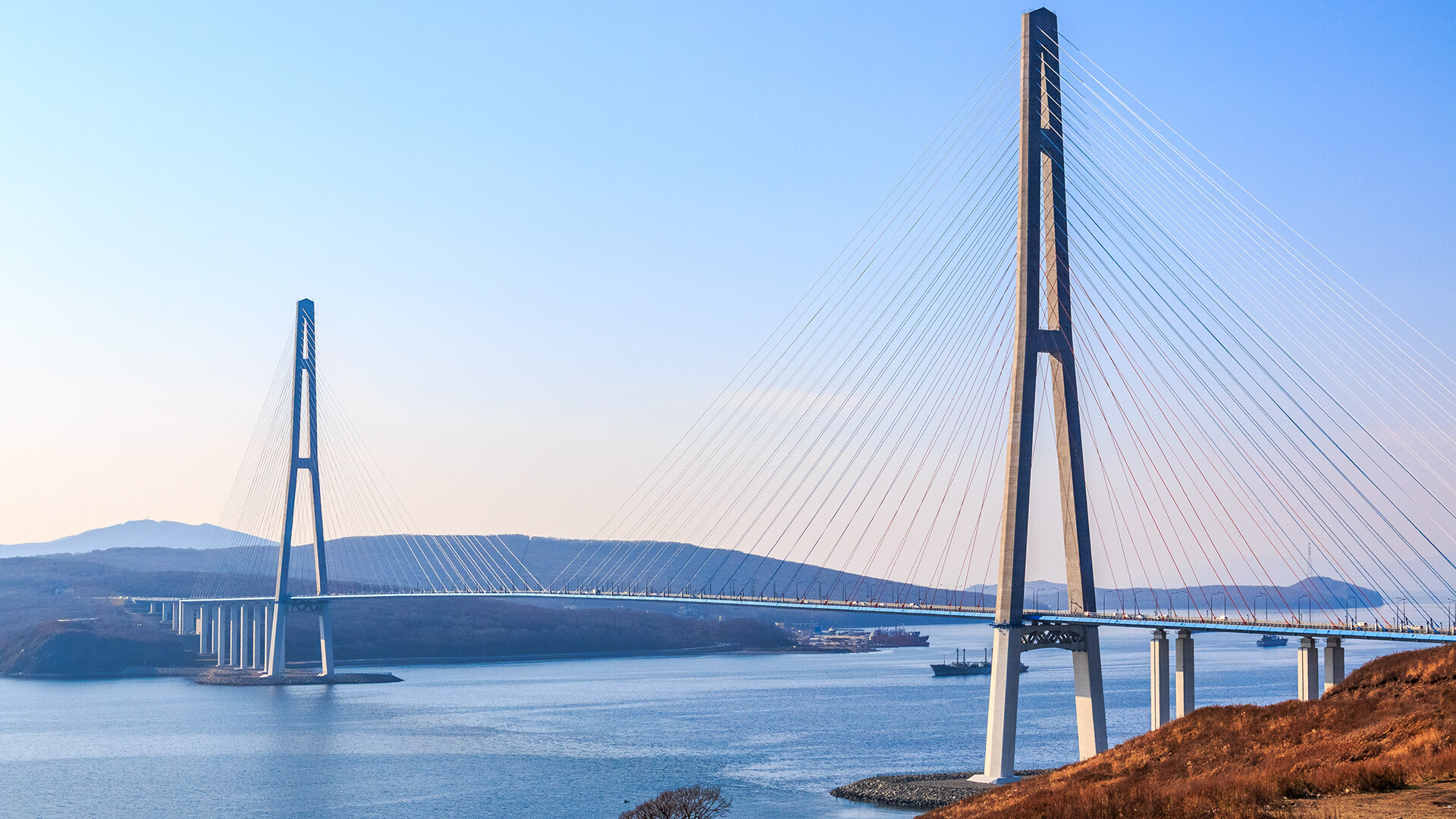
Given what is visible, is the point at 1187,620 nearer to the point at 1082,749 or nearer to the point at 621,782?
the point at 1082,749

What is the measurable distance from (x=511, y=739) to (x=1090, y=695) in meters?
30.4

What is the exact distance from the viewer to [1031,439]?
36000mm

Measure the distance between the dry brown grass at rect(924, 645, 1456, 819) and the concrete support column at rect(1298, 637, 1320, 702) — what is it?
5795 mm

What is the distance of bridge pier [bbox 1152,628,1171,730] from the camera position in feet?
113

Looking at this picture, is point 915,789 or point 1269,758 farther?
point 915,789

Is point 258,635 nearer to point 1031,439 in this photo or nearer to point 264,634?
point 264,634

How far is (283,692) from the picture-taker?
85.1 m

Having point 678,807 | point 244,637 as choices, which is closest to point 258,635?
point 244,637

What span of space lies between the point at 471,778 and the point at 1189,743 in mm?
30844

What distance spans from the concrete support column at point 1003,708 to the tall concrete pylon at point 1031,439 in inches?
1.2

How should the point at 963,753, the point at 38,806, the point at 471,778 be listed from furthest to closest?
the point at 963,753 < the point at 471,778 < the point at 38,806

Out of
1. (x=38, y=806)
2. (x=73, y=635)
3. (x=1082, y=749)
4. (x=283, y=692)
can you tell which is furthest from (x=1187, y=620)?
(x=73, y=635)

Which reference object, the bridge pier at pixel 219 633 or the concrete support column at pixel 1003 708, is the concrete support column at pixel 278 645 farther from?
the concrete support column at pixel 1003 708

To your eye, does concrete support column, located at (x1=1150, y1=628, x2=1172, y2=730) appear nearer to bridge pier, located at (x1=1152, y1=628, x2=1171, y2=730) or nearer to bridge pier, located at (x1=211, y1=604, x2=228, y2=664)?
bridge pier, located at (x1=1152, y1=628, x2=1171, y2=730)
